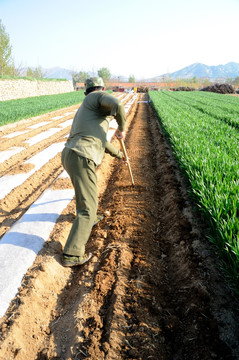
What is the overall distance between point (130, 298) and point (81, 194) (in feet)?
3.61

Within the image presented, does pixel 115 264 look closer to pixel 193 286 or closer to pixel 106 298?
pixel 106 298

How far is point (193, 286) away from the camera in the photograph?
2.09 m

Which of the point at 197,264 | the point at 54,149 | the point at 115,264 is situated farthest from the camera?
the point at 54,149

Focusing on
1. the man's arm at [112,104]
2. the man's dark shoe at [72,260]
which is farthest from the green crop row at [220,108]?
the man's dark shoe at [72,260]

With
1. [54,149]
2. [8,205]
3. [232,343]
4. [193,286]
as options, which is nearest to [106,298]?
[193,286]

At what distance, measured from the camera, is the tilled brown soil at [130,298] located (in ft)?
5.59

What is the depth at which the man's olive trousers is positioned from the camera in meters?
2.47

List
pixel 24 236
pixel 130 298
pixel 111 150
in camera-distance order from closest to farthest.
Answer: pixel 130 298 → pixel 24 236 → pixel 111 150

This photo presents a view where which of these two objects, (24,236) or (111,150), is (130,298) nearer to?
(24,236)

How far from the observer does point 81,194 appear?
2.50m

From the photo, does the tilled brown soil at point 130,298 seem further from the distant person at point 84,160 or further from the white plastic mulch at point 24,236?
the distant person at point 84,160

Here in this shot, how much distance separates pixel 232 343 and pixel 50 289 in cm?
161

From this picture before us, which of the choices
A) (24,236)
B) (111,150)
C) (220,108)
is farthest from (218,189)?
(220,108)

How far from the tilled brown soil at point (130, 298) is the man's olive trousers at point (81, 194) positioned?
0.30 metres
